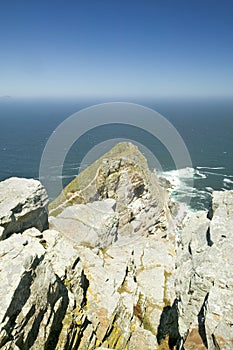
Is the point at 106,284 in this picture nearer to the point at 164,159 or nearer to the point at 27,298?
the point at 27,298

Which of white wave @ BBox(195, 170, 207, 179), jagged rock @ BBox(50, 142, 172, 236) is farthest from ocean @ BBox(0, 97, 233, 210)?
jagged rock @ BBox(50, 142, 172, 236)

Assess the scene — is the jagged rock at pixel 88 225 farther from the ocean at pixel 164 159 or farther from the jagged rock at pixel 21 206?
the ocean at pixel 164 159

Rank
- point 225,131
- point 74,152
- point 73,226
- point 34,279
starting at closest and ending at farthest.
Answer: point 34,279
point 73,226
point 74,152
point 225,131

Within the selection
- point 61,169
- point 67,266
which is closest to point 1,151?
point 61,169

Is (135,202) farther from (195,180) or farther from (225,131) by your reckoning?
(225,131)

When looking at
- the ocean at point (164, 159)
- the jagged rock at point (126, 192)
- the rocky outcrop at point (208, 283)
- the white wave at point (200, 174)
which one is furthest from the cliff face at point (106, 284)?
the white wave at point (200, 174)

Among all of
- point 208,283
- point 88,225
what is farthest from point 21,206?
point 208,283
